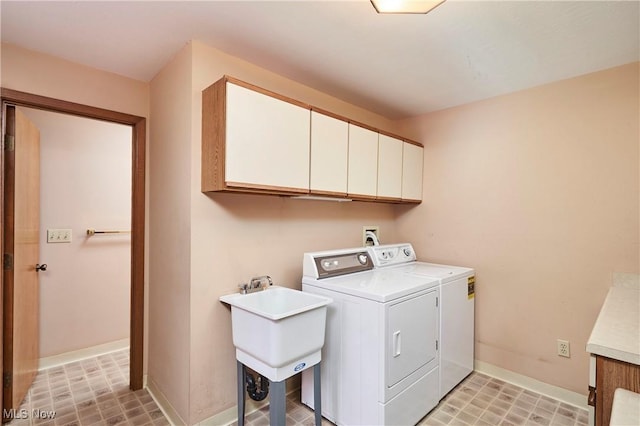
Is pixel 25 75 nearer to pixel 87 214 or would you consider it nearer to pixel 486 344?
pixel 87 214

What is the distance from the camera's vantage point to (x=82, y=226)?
2812mm

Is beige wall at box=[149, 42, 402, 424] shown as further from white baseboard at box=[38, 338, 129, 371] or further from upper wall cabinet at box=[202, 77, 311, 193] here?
white baseboard at box=[38, 338, 129, 371]

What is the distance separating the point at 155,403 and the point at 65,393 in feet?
2.30

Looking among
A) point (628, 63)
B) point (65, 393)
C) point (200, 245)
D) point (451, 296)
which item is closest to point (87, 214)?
point (65, 393)

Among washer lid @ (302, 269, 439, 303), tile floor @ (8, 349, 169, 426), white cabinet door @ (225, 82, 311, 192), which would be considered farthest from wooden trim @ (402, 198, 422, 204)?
tile floor @ (8, 349, 169, 426)

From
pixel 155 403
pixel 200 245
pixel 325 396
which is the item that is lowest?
pixel 155 403

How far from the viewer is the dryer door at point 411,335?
1.71 m

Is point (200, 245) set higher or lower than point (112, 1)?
lower

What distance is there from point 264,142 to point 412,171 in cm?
160

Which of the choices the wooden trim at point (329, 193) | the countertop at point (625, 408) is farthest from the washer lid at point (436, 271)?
the countertop at point (625, 408)

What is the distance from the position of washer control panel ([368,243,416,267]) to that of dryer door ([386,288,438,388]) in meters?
0.57

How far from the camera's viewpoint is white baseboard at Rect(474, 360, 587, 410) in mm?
2138

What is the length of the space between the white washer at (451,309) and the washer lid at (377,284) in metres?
0.17

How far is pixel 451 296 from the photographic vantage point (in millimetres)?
2248
